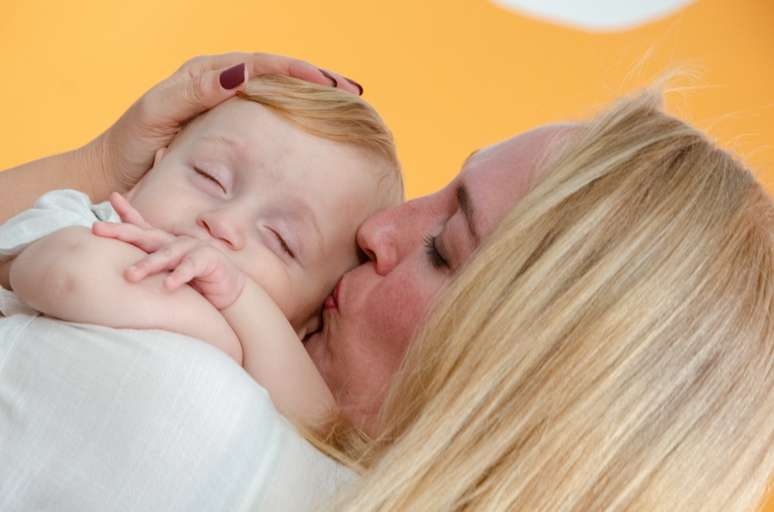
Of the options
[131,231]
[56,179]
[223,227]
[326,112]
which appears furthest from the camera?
[56,179]

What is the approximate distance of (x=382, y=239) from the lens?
104 cm

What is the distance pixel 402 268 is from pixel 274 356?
0.63 ft

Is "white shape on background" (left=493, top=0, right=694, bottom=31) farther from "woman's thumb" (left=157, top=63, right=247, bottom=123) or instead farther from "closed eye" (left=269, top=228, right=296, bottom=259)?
"closed eye" (left=269, top=228, right=296, bottom=259)

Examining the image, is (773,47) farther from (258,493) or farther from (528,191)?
(258,493)

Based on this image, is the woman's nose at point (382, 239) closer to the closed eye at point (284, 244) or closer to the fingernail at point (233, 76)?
the closed eye at point (284, 244)

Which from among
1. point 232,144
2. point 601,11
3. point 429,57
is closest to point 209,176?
point 232,144

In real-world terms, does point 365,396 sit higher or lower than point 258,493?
lower

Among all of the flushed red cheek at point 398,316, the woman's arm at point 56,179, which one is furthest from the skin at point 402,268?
the woman's arm at point 56,179

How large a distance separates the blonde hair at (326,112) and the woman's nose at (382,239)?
90 millimetres

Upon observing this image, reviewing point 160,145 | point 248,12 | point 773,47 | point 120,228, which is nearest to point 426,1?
point 248,12

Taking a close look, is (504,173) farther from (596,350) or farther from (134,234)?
(134,234)

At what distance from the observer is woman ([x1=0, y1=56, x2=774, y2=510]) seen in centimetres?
77

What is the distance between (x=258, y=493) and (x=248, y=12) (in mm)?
1830

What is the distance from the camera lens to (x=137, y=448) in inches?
27.0
